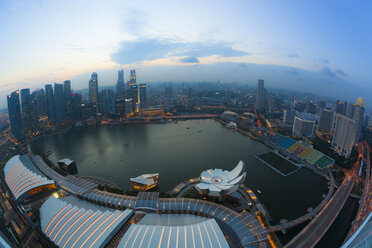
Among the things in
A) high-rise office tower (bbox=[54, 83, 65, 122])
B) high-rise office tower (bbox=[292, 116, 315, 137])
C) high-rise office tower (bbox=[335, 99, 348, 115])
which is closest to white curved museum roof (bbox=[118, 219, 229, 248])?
high-rise office tower (bbox=[292, 116, 315, 137])

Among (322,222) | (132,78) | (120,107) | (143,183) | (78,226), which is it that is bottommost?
(322,222)

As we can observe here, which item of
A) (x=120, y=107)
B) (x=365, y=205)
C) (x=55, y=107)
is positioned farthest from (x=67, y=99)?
(x=365, y=205)

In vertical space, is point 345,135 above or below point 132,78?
below

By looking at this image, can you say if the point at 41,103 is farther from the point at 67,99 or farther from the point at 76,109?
the point at 76,109

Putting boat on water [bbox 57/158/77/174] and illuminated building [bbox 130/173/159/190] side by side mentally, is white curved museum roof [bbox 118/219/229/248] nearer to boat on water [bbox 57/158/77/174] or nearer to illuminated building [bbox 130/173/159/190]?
illuminated building [bbox 130/173/159/190]

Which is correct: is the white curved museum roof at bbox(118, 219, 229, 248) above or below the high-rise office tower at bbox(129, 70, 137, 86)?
below

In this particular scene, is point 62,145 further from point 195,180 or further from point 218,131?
point 218,131

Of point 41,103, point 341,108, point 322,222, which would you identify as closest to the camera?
point 322,222
